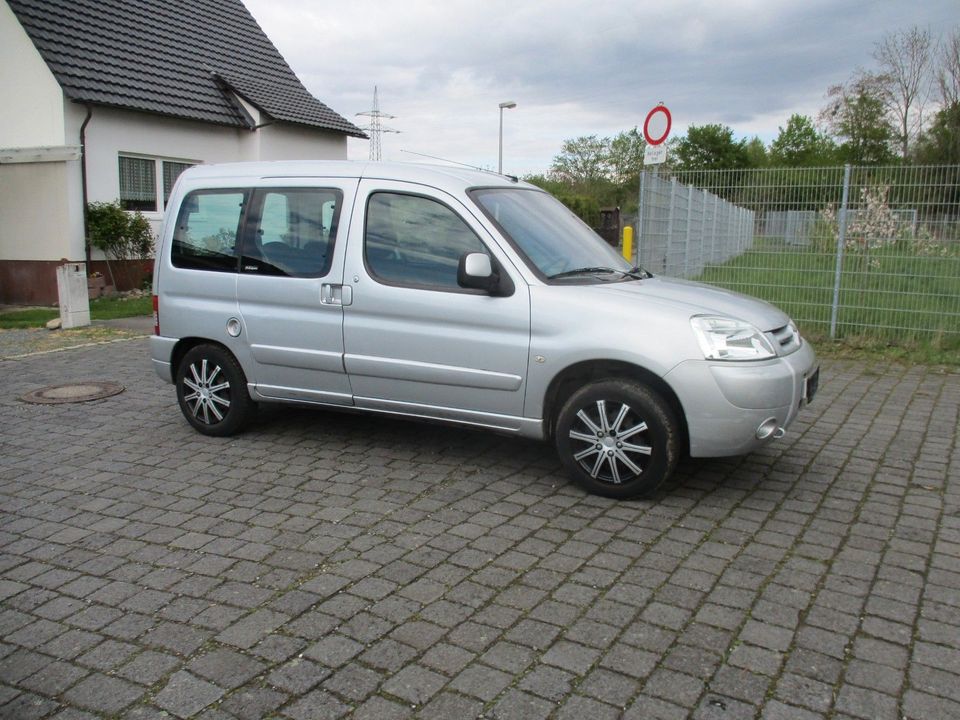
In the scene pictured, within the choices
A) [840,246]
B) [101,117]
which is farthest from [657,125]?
[101,117]

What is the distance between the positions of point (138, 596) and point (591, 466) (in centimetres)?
254

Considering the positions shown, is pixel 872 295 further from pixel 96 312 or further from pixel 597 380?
pixel 96 312

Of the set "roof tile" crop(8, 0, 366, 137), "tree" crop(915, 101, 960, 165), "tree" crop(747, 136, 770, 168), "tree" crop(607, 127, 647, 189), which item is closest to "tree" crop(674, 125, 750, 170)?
"tree" crop(747, 136, 770, 168)

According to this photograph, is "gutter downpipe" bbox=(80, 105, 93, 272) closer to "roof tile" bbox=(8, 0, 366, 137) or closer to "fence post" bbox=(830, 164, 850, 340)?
"roof tile" bbox=(8, 0, 366, 137)

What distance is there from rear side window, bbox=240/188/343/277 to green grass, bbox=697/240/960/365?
7033mm

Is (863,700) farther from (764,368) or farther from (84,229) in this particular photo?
(84,229)

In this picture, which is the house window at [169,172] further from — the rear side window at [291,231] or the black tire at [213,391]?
the rear side window at [291,231]

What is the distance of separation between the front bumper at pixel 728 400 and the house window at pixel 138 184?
14.2 m

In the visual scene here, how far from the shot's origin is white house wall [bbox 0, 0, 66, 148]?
15.0 m

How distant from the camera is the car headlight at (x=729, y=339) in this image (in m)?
4.73

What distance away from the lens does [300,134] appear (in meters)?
20.9

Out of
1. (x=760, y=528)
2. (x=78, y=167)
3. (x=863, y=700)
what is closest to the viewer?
(x=863, y=700)

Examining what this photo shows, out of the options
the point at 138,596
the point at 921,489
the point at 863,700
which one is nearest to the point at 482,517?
the point at 138,596

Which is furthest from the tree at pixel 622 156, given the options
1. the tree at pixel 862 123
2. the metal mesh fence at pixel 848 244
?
the metal mesh fence at pixel 848 244
